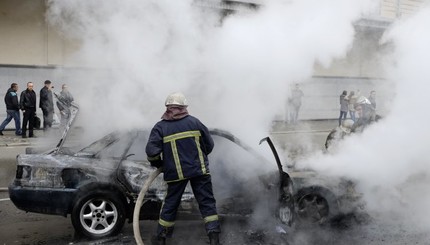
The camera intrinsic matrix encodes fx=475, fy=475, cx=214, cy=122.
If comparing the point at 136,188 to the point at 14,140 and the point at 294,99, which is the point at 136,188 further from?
the point at 14,140

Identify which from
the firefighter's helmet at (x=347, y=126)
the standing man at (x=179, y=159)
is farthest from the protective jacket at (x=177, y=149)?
the firefighter's helmet at (x=347, y=126)

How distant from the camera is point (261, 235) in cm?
539

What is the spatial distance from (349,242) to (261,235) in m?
0.99

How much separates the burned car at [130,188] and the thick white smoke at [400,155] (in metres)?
0.66

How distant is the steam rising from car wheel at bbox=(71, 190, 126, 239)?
4.74 ft

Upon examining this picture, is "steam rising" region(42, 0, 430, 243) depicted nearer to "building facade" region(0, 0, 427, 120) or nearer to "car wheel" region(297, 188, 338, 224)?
"car wheel" region(297, 188, 338, 224)

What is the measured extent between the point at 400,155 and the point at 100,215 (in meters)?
3.88

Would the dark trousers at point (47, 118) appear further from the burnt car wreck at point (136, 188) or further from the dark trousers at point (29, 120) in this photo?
the burnt car wreck at point (136, 188)

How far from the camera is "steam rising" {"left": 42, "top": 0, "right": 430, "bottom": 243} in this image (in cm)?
675

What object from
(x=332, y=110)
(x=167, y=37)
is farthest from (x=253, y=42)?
(x=332, y=110)

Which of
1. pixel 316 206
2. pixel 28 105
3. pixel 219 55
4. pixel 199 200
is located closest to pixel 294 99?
pixel 219 55

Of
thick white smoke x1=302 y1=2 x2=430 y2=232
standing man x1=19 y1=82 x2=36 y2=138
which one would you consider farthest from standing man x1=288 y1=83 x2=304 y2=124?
standing man x1=19 y1=82 x2=36 y2=138

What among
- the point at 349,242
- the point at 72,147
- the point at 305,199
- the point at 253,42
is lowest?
the point at 349,242

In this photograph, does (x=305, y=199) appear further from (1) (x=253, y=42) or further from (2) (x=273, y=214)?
(1) (x=253, y=42)
